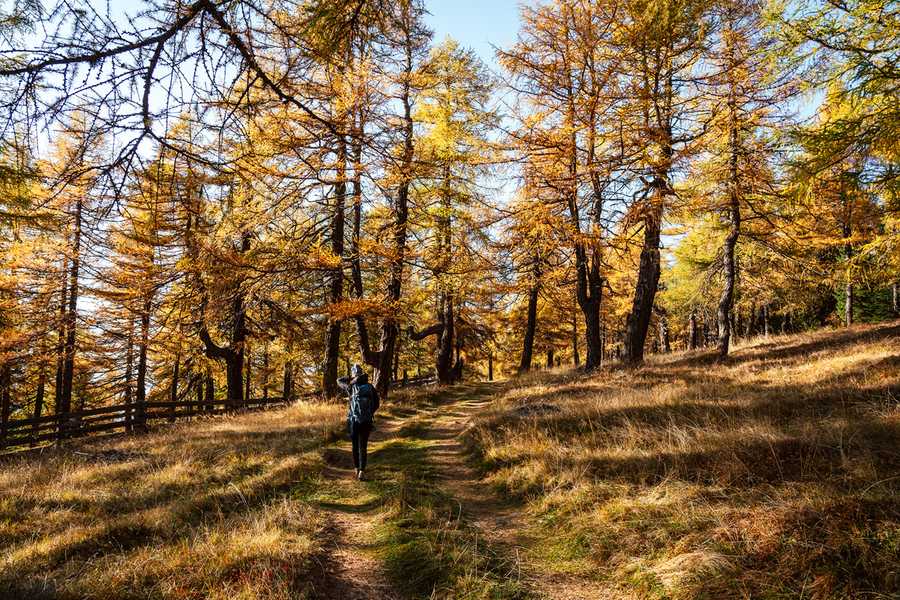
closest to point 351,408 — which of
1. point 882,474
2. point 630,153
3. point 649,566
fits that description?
point 649,566

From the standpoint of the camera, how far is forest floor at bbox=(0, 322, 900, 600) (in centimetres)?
319

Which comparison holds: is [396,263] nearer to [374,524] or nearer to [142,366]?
[374,524]

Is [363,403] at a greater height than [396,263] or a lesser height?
lesser

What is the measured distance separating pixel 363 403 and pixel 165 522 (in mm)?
3144

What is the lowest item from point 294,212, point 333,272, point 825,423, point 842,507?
point 842,507

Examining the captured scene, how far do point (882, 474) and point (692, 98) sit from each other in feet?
34.3

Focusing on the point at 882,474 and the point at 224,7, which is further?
the point at 882,474

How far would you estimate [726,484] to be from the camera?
4223mm

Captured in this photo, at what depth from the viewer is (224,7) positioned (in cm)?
288

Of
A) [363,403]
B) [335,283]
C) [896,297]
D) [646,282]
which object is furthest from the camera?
Answer: [896,297]

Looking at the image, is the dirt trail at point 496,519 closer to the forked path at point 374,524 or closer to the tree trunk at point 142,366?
the forked path at point 374,524

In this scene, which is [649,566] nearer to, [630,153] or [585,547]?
[585,547]

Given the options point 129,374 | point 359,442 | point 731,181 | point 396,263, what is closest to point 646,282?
point 731,181

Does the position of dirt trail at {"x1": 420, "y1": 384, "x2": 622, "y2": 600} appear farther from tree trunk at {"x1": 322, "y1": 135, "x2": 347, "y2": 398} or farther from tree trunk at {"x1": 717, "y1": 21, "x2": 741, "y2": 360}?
tree trunk at {"x1": 717, "y1": 21, "x2": 741, "y2": 360}
